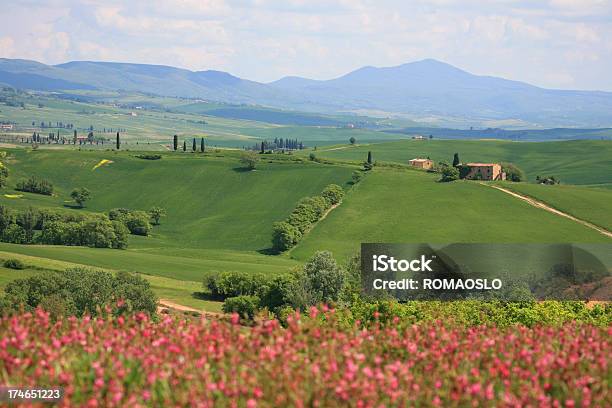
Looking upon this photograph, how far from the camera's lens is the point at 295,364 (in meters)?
13.0

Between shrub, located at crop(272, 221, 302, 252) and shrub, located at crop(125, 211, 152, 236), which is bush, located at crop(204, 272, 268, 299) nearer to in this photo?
shrub, located at crop(272, 221, 302, 252)

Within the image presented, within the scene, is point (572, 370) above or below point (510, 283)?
above

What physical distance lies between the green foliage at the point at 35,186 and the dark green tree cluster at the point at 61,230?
3691cm

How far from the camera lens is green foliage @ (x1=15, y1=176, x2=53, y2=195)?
182375 millimetres

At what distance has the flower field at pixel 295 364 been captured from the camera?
12.1 meters

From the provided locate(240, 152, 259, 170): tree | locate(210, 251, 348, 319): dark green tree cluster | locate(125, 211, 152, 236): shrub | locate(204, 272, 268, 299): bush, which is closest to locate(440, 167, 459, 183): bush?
locate(240, 152, 259, 170): tree

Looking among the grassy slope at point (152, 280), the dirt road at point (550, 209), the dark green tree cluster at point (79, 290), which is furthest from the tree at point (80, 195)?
the dark green tree cluster at point (79, 290)

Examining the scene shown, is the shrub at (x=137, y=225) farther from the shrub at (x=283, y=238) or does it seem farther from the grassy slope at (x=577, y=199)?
the grassy slope at (x=577, y=199)

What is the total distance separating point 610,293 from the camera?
31.2m

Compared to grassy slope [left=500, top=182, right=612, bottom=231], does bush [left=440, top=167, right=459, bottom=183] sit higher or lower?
higher

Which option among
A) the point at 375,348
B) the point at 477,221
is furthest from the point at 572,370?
the point at 477,221

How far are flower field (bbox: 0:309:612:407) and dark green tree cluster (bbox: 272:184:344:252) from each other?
11707 centimetres

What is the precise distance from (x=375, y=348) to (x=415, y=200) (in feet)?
465

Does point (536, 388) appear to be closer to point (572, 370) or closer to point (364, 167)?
point (572, 370)
